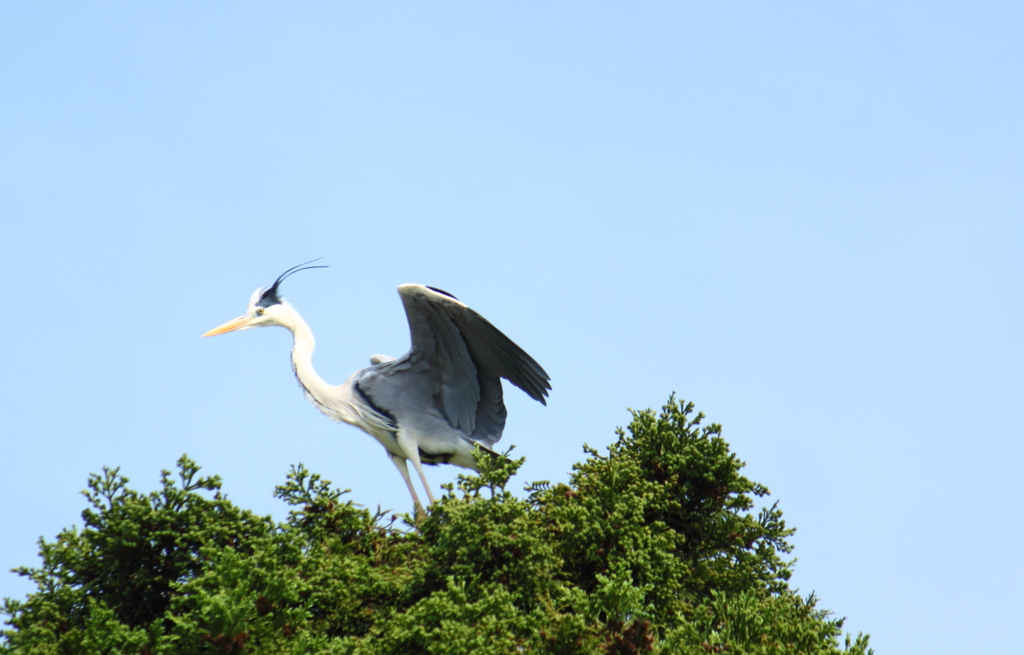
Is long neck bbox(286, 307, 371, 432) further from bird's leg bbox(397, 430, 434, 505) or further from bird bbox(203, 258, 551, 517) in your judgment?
bird's leg bbox(397, 430, 434, 505)

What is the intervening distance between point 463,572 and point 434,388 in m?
3.74

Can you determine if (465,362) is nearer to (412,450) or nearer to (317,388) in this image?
(412,450)

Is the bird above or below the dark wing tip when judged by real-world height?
below

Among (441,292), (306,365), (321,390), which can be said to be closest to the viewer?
(441,292)

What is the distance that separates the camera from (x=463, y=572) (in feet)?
25.1

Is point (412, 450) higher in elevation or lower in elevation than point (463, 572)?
higher

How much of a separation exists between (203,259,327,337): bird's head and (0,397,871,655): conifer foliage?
389 cm

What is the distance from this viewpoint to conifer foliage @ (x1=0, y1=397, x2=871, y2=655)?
23.0 feet

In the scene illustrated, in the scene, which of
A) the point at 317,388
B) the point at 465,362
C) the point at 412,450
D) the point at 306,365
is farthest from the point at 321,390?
the point at 465,362

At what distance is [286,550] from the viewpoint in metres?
7.88

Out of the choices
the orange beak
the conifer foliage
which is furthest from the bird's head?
the conifer foliage

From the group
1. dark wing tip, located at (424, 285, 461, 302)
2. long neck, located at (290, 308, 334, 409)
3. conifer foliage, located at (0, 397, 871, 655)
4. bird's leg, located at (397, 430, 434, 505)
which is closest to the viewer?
conifer foliage, located at (0, 397, 871, 655)

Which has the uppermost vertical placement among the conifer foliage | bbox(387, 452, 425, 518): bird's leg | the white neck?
the white neck

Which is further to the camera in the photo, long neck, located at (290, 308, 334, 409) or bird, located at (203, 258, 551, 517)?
long neck, located at (290, 308, 334, 409)
